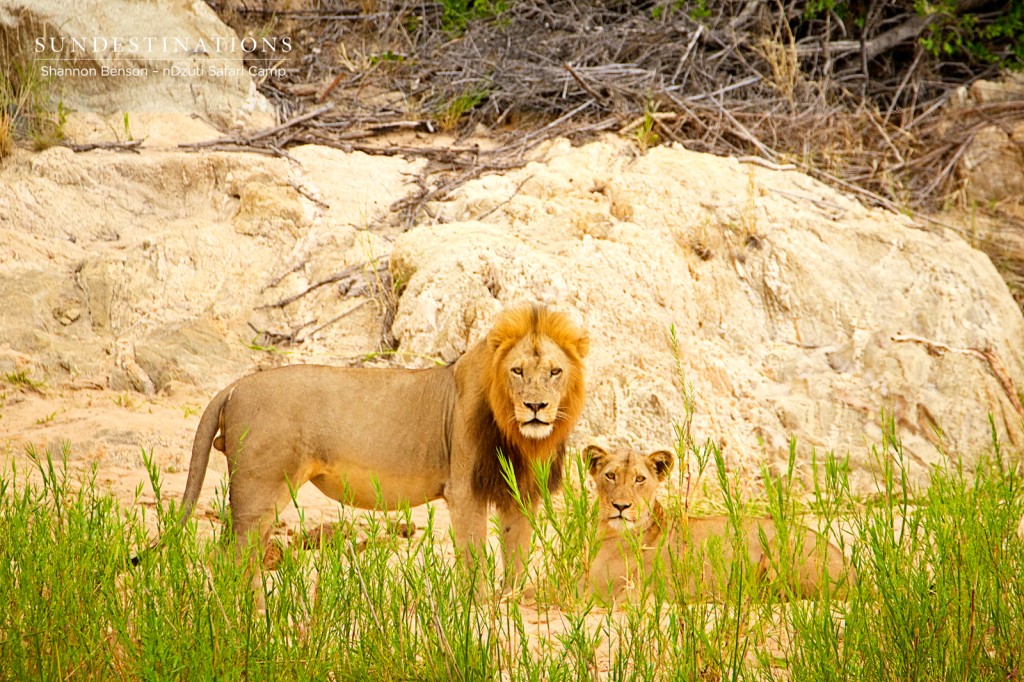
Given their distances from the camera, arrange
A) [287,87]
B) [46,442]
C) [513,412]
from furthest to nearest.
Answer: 1. [287,87]
2. [46,442]
3. [513,412]

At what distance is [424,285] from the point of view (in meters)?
6.98

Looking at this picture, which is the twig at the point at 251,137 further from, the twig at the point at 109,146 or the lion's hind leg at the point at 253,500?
the lion's hind leg at the point at 253,500

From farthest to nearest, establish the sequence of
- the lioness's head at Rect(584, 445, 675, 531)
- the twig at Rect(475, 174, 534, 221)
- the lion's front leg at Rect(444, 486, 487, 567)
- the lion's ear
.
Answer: the twig at Rect(475, 174, 534, 221) < the lioness's head at Rect(584, 445, 675, 531) < the lion's ear < the lion's front leg at Rect(444, 486, 487, 567)

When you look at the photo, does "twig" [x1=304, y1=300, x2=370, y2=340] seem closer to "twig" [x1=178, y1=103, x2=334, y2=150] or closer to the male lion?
"twig" [x1=178, y1=103, x2=334, y2=150]

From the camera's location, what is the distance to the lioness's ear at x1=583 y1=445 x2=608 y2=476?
16.9 ft

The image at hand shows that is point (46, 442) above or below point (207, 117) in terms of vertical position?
below

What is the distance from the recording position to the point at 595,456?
521 cm

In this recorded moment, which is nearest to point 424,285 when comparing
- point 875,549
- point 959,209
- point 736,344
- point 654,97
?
point 736,344

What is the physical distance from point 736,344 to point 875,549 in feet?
14.2

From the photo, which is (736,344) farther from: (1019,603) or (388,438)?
(1019,603)

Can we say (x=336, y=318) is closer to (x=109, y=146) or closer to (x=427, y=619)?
(x=109, y=146)

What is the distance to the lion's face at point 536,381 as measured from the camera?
445 cm

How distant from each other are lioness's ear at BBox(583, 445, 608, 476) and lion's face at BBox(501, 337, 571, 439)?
54 centimetres

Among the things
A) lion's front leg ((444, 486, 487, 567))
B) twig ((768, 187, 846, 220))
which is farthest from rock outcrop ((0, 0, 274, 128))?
lion's front leg ((444, 486, 487, 567))
